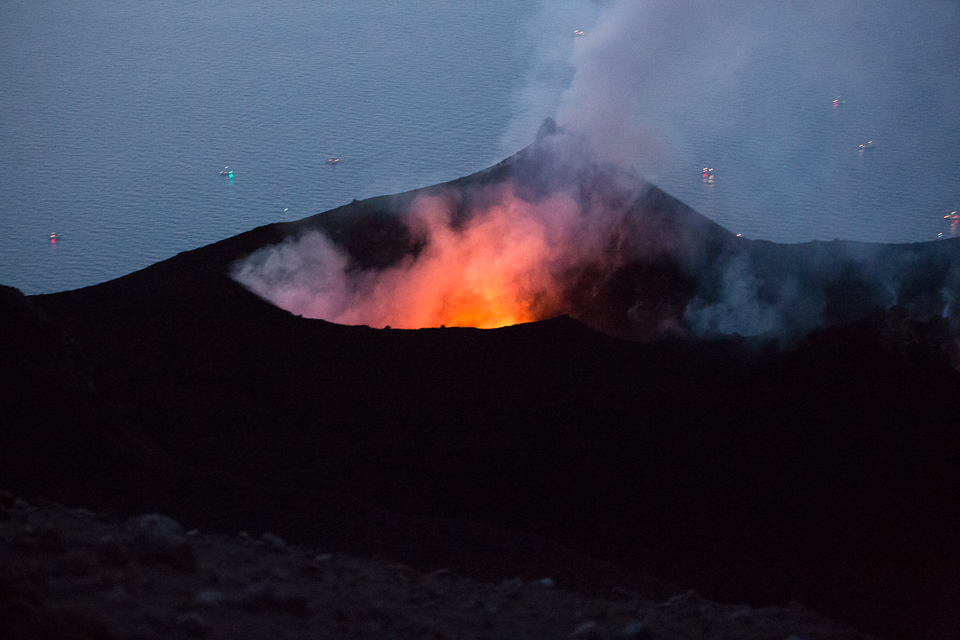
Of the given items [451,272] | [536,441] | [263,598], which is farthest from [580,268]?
[263,598]

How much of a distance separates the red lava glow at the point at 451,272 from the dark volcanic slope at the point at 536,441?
1.95 meters

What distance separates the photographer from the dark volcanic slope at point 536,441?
21.5 ft

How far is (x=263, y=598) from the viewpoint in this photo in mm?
3324

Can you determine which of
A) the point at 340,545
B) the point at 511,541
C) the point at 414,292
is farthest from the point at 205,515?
the point at 414,292

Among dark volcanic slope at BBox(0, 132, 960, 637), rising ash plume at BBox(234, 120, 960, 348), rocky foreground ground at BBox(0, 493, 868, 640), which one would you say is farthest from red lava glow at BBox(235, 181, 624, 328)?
rocky foreground ground at BBox(0, 493, 868, 640)

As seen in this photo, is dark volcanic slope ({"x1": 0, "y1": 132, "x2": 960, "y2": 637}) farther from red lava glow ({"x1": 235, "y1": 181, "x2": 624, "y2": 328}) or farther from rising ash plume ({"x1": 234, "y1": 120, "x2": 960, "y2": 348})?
rising ash plume ({"x1": 234, "y1": 120, "x2": 960, "y2": 348})

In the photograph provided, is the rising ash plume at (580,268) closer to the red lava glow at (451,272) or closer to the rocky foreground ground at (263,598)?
the red lava glow at (451,272)

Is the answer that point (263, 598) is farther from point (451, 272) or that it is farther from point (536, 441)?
point (451, 272)

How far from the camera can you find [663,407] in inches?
363

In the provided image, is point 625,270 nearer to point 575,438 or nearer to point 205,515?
point 575,438

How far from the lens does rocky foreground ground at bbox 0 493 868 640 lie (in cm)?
279

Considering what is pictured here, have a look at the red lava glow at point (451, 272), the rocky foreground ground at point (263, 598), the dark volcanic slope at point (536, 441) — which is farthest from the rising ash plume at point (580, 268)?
the rocky foreground ground at point (263, 598)

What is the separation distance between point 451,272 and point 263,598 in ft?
38.6

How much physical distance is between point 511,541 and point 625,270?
30.1 feet
